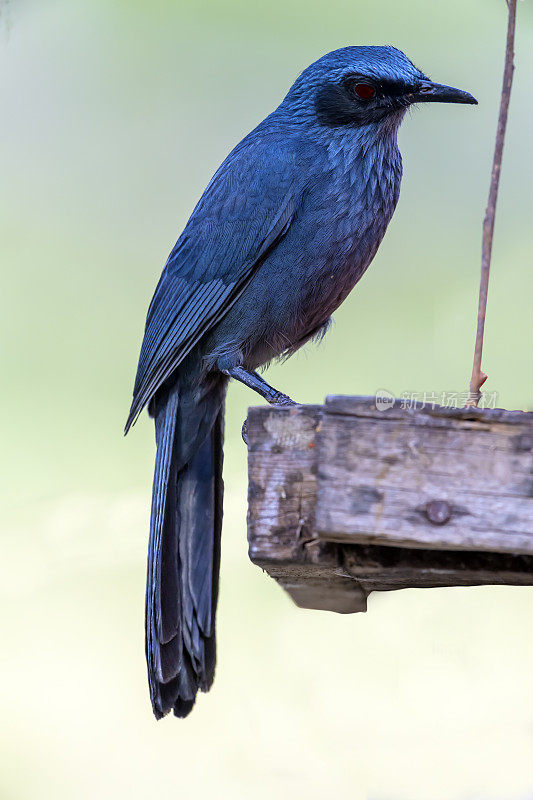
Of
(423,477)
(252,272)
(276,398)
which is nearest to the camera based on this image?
(423,477)

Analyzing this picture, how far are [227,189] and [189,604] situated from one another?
1.27 metres

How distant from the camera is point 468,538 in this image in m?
1.46

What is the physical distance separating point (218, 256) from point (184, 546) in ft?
2.90

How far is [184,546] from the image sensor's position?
111 inches

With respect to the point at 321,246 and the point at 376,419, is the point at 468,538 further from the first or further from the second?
the point at 321,246

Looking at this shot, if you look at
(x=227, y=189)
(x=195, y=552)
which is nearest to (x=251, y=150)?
(x=227, y=189)

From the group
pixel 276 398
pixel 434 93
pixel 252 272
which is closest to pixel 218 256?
pixel 252 272

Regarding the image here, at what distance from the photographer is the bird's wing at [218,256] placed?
2.77 meters

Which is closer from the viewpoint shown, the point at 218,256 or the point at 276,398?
the point at 276,398

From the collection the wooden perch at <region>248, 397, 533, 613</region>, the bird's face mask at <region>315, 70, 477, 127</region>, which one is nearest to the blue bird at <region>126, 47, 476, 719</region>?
the bird's face mask at <region>315, 70, 477, 127</region>

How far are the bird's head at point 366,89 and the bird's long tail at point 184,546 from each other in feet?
3.06

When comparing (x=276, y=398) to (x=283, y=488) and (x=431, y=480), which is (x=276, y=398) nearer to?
(x=283, y=488)

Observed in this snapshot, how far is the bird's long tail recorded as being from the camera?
261 centimetres

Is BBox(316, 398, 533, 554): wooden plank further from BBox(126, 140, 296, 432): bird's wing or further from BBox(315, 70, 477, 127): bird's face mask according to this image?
BBox(315, 70, 477, 127): bird's face mask
